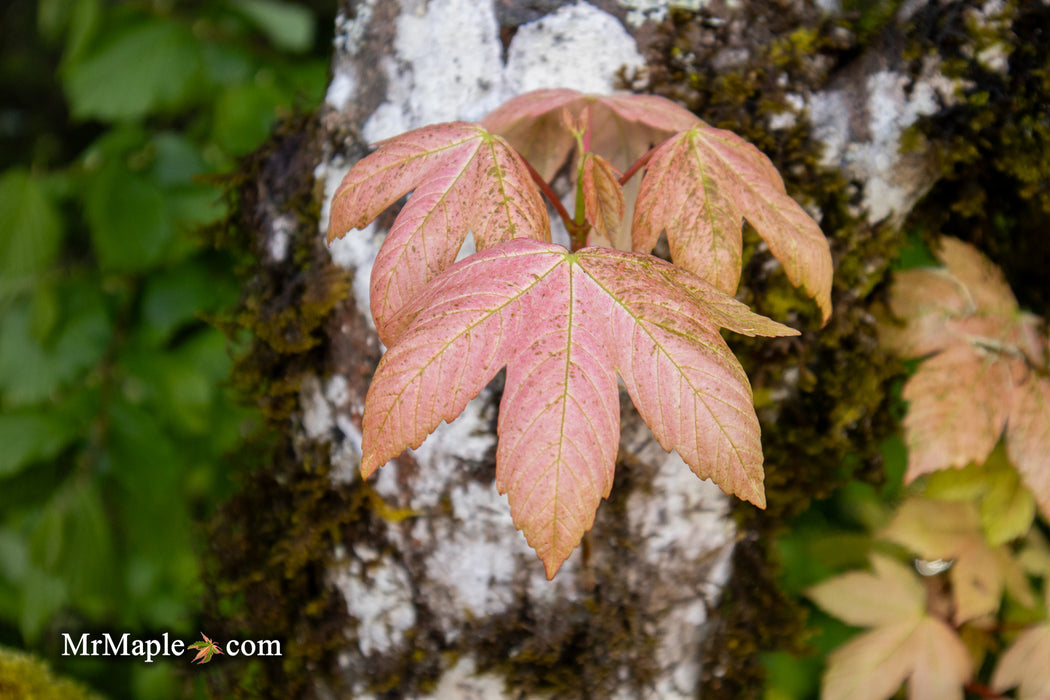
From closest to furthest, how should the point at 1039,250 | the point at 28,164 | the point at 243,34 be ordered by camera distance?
the point at 1039,250
the point at 243,34
the point at 28,164

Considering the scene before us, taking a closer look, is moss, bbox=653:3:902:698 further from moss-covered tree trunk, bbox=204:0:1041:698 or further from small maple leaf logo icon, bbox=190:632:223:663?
small maple leaf logo icon, bbox=190:632:223:663

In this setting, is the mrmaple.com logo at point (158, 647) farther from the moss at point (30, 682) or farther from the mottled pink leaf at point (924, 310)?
the mottled pink leaf at point (924, 310)

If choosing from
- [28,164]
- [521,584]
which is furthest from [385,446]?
[28,164]

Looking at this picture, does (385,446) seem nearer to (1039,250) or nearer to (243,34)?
(1039,250)

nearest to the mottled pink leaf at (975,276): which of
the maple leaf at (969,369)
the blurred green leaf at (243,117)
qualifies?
the maple leaf at (969,369)

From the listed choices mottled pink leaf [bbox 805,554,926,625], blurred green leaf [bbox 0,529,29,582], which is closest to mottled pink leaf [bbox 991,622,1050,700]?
mottled pink leaf [bbox 805,554,926,625]

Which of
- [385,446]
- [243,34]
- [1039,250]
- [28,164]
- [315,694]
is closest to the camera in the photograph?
[385,446]

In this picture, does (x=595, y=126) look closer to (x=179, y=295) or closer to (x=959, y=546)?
(x=959, y=546)
